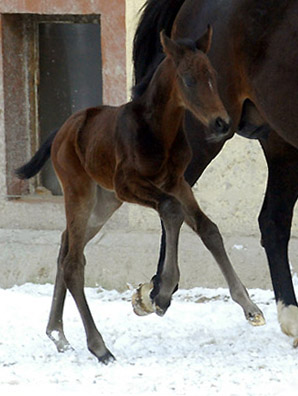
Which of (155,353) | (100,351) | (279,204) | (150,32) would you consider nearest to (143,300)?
(100,351)

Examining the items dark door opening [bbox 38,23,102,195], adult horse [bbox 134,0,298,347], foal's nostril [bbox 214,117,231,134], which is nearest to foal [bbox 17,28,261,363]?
foal's nostril [bbox 214,117,231,134]

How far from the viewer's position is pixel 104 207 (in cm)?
472

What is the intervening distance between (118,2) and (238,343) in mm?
2530

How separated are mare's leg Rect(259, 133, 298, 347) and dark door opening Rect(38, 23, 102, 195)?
2.17m

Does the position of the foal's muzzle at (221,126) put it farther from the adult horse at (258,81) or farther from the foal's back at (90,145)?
the foal's back at (90,145)

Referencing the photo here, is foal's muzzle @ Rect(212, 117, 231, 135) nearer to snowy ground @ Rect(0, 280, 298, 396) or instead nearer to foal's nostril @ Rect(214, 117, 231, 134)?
foal's nostril @ Rect(214, 117, 231, 134)

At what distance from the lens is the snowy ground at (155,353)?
410cm

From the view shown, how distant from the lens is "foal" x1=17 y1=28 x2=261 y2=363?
384cm

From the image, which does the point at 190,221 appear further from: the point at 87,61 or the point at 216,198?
the point at 87,61

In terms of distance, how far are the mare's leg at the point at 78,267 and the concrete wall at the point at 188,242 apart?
67.1 inches

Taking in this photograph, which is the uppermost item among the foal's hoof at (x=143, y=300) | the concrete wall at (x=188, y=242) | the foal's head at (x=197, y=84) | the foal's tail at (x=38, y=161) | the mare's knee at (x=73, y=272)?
the foal's head at (x=197, y=84)

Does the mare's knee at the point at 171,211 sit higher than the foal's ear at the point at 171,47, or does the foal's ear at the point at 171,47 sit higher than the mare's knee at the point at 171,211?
the foal's ear at the point at 171,47

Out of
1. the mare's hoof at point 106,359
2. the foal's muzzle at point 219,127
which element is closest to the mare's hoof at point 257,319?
the mare's hoof at point 106,359

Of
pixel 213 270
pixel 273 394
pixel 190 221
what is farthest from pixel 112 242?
pixel 273 394
